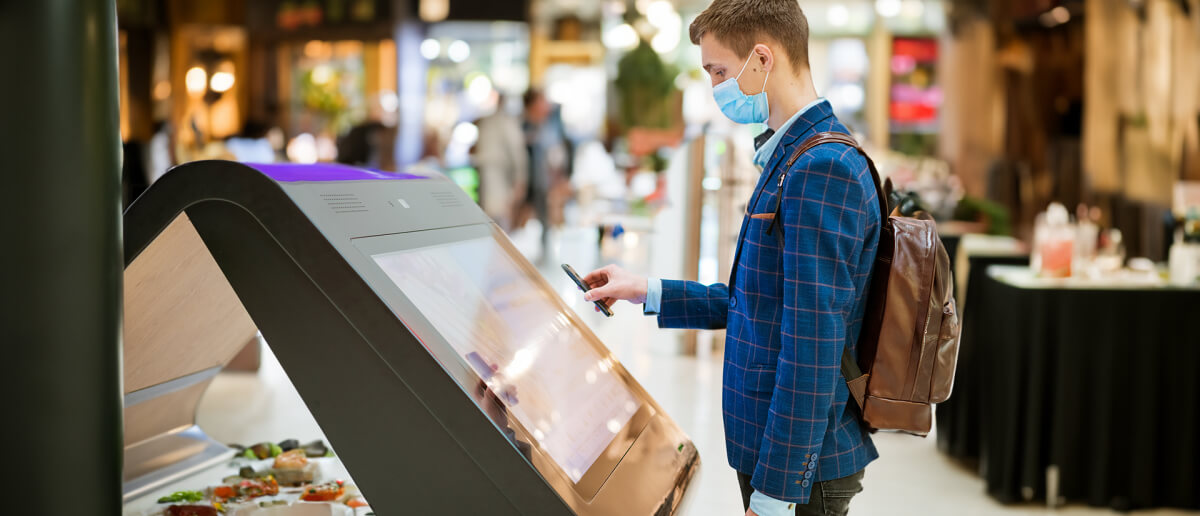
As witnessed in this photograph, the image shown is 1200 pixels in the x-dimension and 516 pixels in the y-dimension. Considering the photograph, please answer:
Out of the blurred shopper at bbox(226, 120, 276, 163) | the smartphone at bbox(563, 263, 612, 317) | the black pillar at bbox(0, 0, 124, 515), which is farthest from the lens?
the blurred shopper at bbox(226, 120, 276, 163)

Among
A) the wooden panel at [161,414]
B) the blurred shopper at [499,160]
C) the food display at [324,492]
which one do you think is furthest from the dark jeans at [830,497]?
the blurred shopper at [499,160]

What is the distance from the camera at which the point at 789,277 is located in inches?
62.7

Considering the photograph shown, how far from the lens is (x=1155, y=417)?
4031mm

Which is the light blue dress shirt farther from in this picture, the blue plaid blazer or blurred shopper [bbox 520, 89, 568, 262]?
blurred shopper [bbox 520, 89, 568, 262]

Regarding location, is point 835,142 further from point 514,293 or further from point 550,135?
point 550,135

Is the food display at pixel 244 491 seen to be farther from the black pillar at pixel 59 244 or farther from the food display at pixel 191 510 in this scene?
the black pillar at pixel 59 244

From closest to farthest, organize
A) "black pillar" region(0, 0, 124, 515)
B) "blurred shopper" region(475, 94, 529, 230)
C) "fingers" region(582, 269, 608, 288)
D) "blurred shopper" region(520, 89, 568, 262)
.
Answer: "black pillar" region(0, 0, 124, 515) < "fingers" region(582, 269, 608, 288) < "blurred shopper" region(475, 94, 529, 230) < "blurred shopper" region(520, 89, 568, 262)

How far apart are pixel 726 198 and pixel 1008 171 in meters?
6.01

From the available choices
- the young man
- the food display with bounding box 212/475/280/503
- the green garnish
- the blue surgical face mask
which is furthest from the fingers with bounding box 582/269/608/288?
the green garnish

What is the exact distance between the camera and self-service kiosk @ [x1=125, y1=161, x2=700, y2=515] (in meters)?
1.53

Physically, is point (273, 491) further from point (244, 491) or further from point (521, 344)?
point (521, 344)

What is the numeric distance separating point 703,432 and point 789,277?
3.27 metres

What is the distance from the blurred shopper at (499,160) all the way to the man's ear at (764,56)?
317 inches

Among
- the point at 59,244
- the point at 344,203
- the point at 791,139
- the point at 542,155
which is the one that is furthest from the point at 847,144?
the point at 542,155
